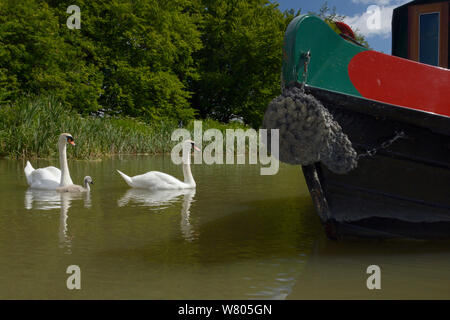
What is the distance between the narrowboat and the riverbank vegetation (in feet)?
39.3

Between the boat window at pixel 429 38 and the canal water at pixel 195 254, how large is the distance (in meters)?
1.98

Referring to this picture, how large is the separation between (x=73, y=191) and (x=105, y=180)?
191cm

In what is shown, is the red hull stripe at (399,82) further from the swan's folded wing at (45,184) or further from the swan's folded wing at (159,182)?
the swan's folded wing at (45,184)

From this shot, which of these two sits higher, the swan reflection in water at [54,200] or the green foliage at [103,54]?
the green foliage at [103,54]

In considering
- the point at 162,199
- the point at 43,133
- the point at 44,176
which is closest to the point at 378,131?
the point at 162,199

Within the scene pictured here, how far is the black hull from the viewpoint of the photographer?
445 centimetres

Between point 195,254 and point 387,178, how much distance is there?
1.75 meters

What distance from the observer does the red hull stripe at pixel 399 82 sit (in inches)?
179

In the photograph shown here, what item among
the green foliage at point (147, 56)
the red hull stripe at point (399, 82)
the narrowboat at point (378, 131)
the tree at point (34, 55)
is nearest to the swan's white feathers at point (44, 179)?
the narrowboat at point (378, 131)

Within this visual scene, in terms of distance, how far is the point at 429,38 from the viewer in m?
5.70

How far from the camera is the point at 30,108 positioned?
649 inches

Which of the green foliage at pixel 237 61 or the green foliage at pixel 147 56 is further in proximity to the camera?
the green foliage at pixel 237 61

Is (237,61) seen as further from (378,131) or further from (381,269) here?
(381,269)

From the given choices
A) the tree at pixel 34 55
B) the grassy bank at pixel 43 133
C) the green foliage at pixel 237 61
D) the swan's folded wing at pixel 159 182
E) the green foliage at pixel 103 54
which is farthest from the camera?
the green foliage at pixel 237 61
